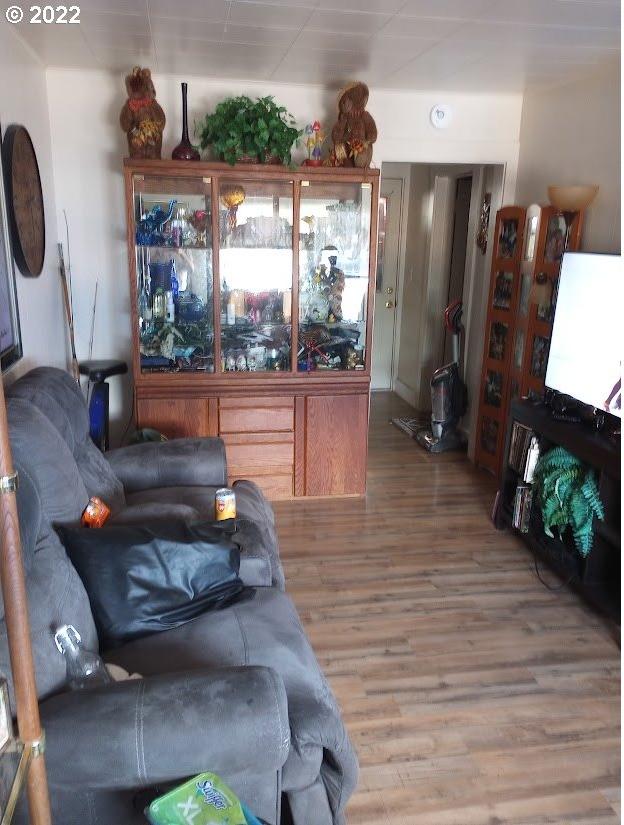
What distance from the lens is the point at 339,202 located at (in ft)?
12.5

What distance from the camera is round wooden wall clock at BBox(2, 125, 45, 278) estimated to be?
9.00 feet

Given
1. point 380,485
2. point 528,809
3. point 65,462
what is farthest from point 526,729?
point 380,485

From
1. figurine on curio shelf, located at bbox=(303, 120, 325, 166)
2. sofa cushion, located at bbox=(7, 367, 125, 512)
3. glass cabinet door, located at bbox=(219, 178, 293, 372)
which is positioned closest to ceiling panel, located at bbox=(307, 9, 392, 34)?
figurine on curio shelf, located at bbox=(303, 120, 325, 166)

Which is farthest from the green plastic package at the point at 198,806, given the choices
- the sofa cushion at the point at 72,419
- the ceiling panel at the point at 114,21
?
the ceiling panel at the point at 114,21

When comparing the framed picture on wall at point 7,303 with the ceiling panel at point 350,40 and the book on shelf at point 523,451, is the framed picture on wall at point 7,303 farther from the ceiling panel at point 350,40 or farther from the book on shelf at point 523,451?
the book on shelf at point 523,451

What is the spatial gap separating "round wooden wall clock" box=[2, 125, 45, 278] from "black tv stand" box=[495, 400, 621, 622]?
254cm

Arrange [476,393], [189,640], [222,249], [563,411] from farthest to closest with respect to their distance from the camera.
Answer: [476,393] → [222,249] → [563,411] → [189,640]

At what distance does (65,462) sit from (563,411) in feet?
7.46

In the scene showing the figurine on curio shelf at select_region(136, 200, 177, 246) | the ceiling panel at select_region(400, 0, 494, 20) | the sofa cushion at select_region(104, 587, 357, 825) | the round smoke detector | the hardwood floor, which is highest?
the ceiling panel at select_region(400, 0, 494, 20)

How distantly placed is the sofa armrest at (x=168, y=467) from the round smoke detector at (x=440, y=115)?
8.64 feet

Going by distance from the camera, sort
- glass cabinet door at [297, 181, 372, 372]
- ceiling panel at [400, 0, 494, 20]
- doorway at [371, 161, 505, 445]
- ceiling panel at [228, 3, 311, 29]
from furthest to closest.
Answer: doorway at [371, 161, 505, 445] < glass cabinet door at [297, 181, 372, 372] < ceiling panel at [228, 3, 311, 29] < ceiling panel at [400, 0, 494, 20]

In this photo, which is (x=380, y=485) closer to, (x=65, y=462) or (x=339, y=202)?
(x=339, y=202)

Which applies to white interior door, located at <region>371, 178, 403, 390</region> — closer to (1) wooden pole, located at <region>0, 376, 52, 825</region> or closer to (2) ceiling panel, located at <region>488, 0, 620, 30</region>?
(2) ceiling panel, located at <region>488, 0, 620, 30</region>

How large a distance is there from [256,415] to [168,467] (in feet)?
3.53
